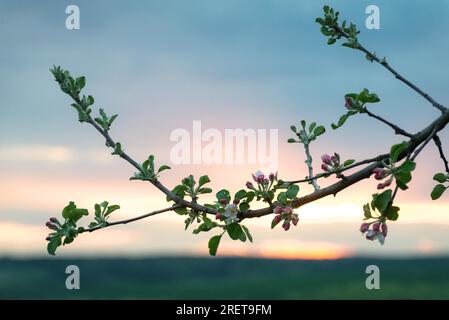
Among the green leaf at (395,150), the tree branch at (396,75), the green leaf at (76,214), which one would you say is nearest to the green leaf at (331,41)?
the tree branch at (396,75)

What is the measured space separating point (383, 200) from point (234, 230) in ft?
2.81

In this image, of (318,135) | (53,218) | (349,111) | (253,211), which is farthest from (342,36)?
(53,218)

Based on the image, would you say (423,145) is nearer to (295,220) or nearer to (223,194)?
(295,220)

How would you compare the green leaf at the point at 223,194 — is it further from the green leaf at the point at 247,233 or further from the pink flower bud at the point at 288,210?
the pink flower bud at the point at 288,210

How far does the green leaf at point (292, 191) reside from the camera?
11.6 feet

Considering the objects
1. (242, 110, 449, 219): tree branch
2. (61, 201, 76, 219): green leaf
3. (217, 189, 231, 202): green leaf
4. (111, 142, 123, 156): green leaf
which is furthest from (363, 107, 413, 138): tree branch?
(61, 201, 76, 219): green leaf

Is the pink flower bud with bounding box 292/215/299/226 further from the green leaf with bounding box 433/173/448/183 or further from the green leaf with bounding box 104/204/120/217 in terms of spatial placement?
the green leaf with bounding box 104/204/120/217

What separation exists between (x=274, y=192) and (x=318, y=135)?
2.15 ft

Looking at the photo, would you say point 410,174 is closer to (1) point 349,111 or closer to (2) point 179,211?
(1) point 349,111

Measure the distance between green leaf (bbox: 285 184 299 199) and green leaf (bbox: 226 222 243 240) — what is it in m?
0.31

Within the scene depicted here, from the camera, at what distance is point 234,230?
362 cm

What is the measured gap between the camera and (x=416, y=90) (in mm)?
3676

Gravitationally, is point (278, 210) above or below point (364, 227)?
above

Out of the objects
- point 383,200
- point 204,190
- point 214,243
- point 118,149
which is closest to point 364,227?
point 383,200
